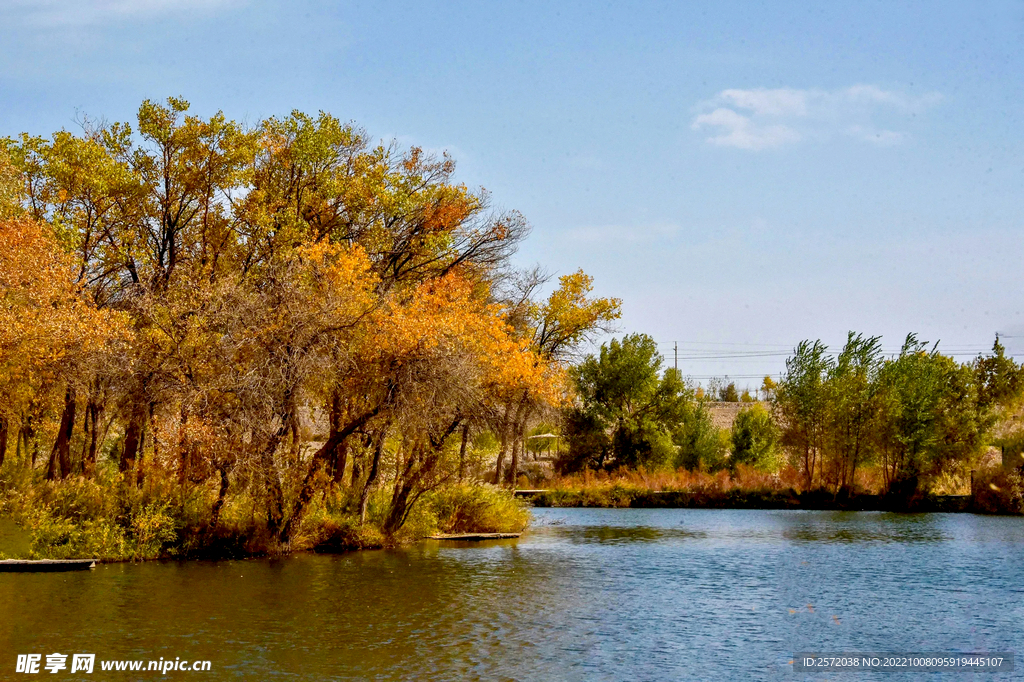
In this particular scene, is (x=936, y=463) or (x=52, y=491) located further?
(x=936, y=463)

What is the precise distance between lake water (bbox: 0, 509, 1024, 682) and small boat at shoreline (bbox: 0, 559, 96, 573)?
1.96ft

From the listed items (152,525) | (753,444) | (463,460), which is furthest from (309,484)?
(753,444)

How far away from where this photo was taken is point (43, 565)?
76.8 ft

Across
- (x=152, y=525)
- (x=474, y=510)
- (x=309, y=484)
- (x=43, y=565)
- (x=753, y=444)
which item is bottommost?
(x=43, y=565)

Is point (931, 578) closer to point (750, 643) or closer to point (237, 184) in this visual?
point (750, 643)

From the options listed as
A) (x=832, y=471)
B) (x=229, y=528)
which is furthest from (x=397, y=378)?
(x=832, y=471)

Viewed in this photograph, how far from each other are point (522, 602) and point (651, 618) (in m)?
2.88

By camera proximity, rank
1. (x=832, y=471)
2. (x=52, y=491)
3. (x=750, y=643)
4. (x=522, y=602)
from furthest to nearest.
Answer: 1. (x=832, y=471)
2. (x=52, y=491)
3. (x=522, y=602)
4. (x=750, y=643)

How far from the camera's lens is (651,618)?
760 inches

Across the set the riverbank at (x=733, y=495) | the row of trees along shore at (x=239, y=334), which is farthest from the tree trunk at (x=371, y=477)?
the riverbank at (x=733, y=495)

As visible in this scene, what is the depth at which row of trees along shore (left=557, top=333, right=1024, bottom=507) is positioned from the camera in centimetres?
5150
